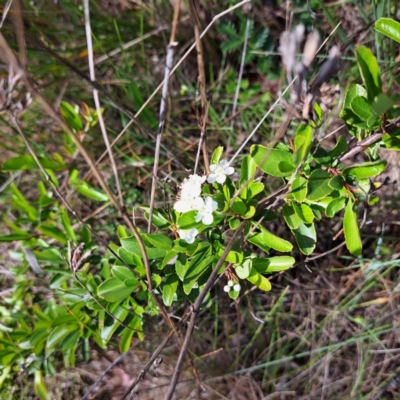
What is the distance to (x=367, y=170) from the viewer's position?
0.85 m

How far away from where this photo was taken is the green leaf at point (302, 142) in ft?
2.49

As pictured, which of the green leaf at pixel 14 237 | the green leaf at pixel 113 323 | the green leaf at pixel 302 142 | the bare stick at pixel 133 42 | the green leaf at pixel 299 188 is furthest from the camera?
the bare stick at pixel 133 42

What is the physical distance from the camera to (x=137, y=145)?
193cm

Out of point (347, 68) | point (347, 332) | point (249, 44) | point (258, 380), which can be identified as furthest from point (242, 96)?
point (258, 380)

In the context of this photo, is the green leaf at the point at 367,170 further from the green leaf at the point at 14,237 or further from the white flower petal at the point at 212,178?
the green leaf at the point at 14,237

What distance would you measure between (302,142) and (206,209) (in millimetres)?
236

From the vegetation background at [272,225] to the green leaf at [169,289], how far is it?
Answer: 1.32ft

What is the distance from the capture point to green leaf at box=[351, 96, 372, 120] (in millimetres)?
792

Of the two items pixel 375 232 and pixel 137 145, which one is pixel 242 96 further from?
pixel 375 232

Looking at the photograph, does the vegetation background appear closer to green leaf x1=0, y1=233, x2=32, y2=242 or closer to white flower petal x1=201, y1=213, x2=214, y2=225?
green leaf x1=0, y1=233, x2=32, y2=242

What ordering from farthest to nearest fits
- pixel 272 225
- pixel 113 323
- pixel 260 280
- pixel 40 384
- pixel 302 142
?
pixel 272 225
pixel 40 384
pixel 113 323
pixel 260 280
pixel 302 142

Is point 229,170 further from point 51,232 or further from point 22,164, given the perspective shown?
point 22,164

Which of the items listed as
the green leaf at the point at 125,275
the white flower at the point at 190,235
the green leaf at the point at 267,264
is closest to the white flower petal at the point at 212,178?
the white flower at the point at 190,235

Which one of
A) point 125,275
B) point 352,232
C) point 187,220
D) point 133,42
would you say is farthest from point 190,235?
point 133,42
